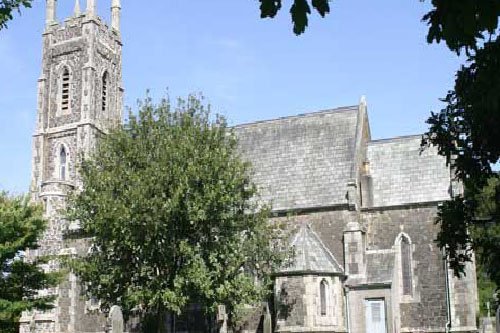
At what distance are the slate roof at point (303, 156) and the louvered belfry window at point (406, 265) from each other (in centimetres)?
352

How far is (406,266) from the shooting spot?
3259 cm

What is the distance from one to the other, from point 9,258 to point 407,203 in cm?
1796

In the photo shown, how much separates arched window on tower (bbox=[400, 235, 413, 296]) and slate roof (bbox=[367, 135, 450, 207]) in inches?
78.2

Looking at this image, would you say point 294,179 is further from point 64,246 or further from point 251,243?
point 64,246

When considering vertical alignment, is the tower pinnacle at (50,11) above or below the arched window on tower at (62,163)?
above

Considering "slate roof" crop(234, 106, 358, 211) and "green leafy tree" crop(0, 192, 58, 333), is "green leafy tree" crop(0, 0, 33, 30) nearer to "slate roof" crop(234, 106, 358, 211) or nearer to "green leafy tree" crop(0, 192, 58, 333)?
"green leafy tree" crop(0, 192, 58, 333)

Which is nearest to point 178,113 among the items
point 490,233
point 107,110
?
point 107,110

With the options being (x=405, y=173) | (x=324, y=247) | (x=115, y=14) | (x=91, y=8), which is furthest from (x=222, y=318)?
(x=115, y=14)

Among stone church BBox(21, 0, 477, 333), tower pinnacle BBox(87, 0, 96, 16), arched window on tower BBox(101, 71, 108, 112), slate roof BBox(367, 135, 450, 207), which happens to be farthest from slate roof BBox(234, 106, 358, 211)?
tower pinnacle BBox(87, 0, 96, 16)

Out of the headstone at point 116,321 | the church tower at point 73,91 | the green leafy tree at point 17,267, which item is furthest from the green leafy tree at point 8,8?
the church tower at point 73,91

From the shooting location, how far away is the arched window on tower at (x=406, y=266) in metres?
32.3

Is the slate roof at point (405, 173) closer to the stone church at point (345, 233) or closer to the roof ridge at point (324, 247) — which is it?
the stone church at point (345, 233)

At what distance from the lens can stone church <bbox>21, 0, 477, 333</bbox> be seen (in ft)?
101

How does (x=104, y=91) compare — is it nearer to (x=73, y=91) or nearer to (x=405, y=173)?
(x=73, y=91)
